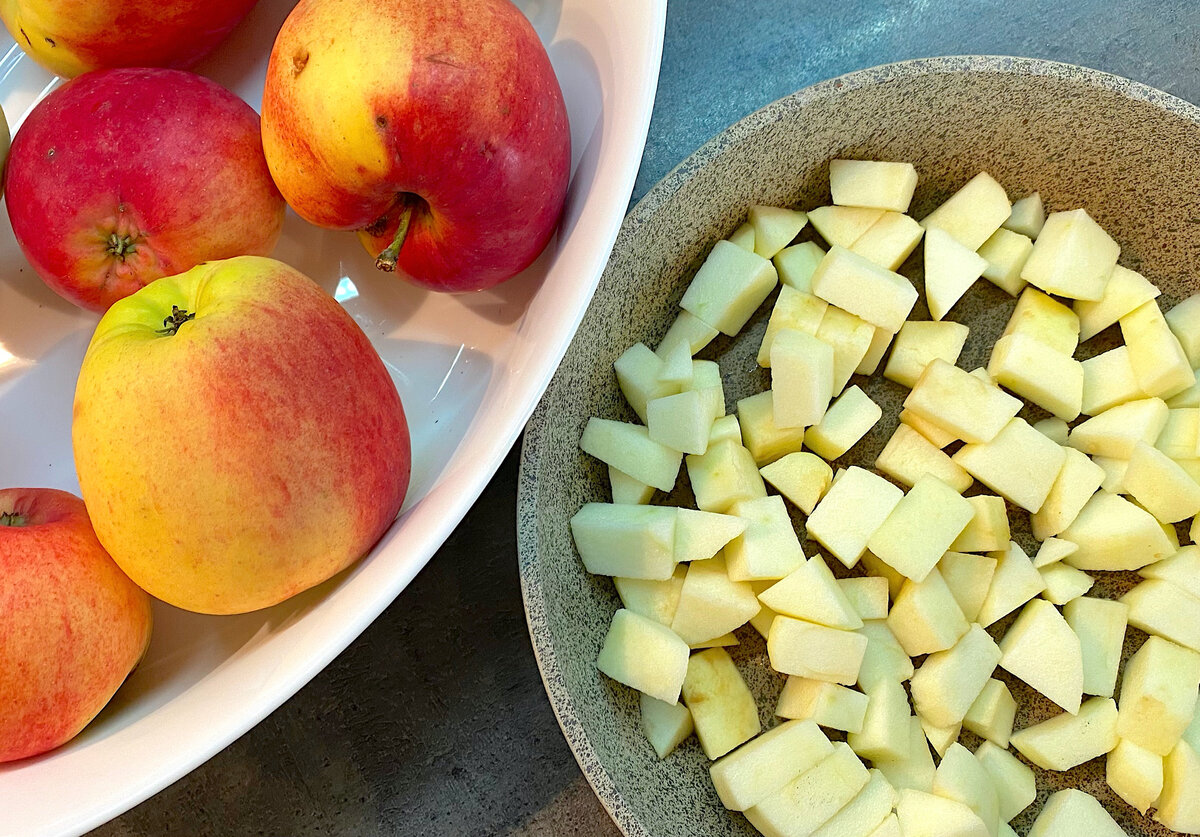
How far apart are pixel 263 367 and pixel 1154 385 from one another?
78 cm

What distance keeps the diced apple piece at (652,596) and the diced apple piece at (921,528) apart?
19 cm

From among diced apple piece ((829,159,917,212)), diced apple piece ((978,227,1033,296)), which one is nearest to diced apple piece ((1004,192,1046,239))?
A: diced apple piece ((978,227,1033,296))

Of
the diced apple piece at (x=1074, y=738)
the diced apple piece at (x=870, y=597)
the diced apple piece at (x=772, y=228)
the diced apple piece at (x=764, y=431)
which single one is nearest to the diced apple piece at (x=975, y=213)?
the diced apple piece at (x=772, y=228)

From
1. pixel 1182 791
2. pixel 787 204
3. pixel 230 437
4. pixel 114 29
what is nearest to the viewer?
pixel 230 437

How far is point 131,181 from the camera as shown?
617 mm

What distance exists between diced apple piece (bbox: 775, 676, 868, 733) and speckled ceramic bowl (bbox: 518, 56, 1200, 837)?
5 cm

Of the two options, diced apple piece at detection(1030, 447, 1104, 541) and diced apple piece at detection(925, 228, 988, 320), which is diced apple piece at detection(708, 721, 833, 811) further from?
diced apple piece at detection(925, 228, 988, 320)

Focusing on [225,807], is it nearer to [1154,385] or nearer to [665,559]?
[665,559]

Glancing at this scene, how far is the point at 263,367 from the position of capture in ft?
1.77

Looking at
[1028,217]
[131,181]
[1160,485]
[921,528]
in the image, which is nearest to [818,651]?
[921,528]

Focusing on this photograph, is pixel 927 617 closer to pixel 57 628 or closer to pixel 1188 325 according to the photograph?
pixel 1188 325

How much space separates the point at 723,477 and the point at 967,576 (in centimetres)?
25

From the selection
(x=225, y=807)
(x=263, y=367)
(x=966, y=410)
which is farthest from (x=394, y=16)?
(x=225, y=807)

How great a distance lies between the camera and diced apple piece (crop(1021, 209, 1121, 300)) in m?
0.83
